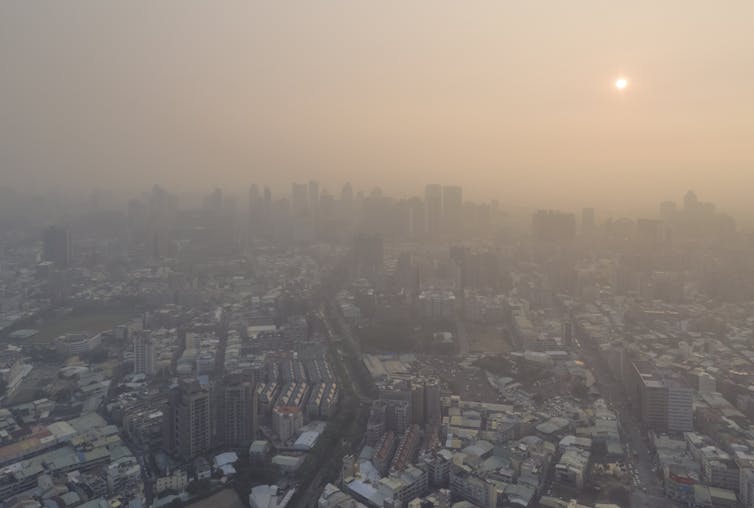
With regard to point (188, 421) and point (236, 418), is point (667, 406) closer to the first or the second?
point (236, 418)

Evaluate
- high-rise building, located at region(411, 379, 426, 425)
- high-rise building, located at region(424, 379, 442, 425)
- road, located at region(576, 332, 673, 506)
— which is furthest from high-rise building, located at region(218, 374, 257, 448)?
road, located at region(576, 332, 673, 506)

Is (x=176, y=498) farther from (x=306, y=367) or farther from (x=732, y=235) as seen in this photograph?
(x=732, y=235)

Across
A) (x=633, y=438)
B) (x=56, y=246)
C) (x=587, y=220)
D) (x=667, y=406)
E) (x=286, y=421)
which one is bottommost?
(x=633, y=438)

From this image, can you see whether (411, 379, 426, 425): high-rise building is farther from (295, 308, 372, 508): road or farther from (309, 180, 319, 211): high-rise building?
(309, 180, 319, 211): high-rise building

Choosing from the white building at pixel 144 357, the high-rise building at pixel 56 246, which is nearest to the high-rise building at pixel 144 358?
the white building at pixel 144 357

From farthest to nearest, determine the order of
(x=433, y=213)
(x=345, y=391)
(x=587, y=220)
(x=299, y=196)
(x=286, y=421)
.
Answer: (x=299, y=196) < (x=433, y=213) < (x=587, y=220) < (x=345, y=391) < (x=286, y=421)

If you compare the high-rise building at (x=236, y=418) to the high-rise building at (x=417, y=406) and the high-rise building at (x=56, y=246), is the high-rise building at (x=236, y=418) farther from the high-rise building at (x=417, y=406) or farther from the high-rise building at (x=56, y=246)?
the high-rise building at (x=56, y=246)

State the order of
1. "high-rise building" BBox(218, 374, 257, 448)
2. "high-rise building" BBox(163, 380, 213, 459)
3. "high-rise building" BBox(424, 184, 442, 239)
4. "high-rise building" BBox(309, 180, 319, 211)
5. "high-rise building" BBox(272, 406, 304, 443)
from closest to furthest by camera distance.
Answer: "high-rise building" BBox(163, 380, 213, 459)
"high-rise building" BBox(218, 374, 257, 448)
"high-rise building" BBox(272, 406, 304, 443)
"high-rise building" BBox(424, 184, 442, 239)
"high-rise building" BBox(309, 180, 319, 211)

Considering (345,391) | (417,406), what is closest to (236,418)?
(345,391)
